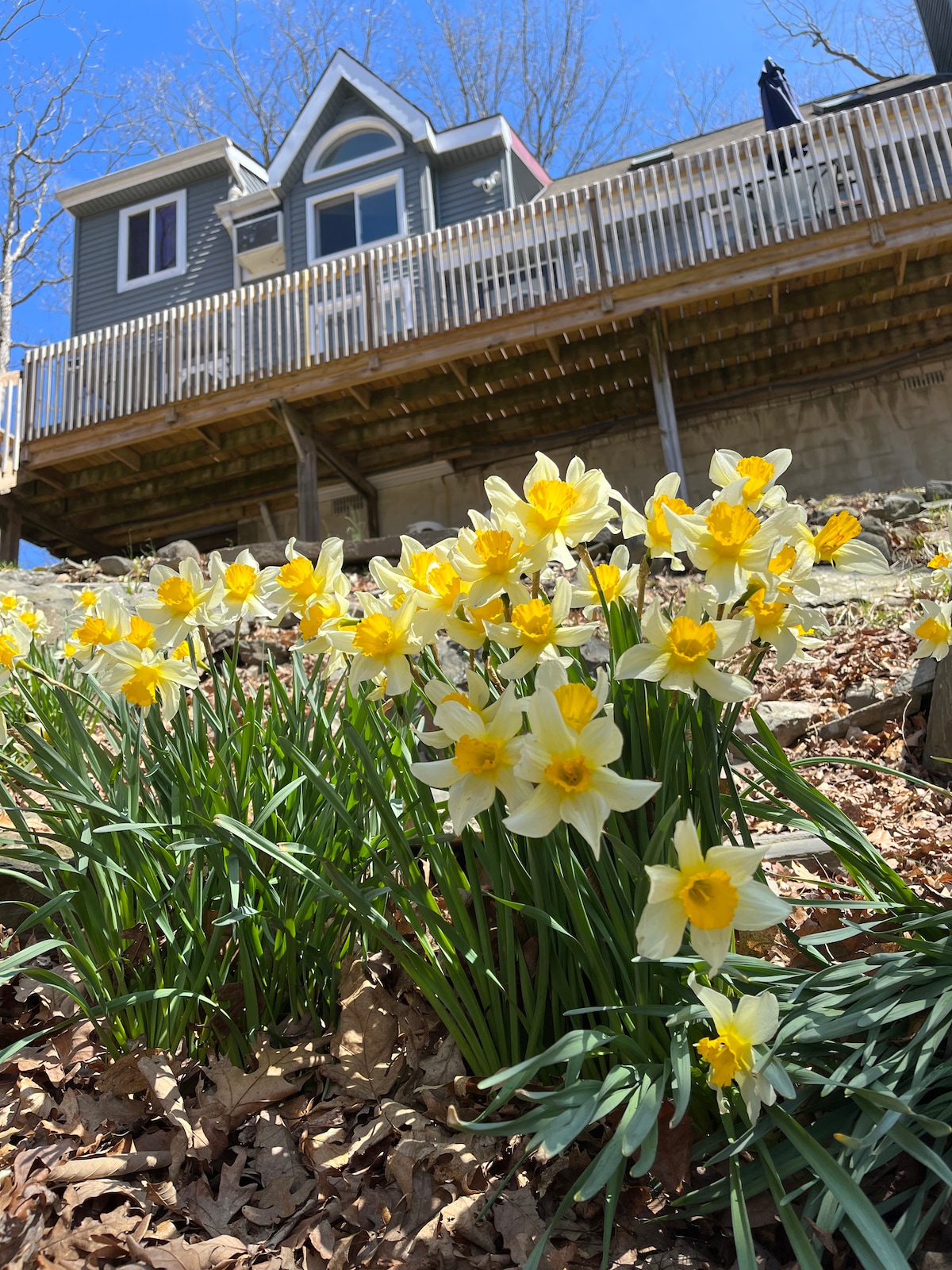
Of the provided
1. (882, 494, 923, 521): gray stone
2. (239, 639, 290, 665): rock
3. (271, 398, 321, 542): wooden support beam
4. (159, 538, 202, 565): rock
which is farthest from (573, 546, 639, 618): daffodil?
(271, 398, 321, 542): wooden support beam

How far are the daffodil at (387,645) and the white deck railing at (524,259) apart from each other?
761 centimetres

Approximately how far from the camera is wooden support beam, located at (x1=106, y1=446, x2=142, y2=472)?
9.84 meters

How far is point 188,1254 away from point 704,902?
34.8 inches

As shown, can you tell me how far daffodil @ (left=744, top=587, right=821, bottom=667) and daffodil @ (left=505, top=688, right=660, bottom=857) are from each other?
0.35 meters

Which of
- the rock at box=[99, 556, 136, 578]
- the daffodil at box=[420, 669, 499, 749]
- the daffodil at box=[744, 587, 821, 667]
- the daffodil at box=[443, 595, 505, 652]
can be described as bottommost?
the daffodil at box=[420, 669, 499, 749]

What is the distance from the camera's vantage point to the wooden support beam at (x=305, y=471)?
879 cm

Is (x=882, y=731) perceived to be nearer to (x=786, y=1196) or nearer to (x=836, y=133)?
(x=786, y=1196)

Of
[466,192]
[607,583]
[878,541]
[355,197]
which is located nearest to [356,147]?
[355,197]

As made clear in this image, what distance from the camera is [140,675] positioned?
1.48 m

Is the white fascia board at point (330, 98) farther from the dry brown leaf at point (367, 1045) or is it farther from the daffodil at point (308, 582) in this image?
the dry brown leaf at point (367, 1045)

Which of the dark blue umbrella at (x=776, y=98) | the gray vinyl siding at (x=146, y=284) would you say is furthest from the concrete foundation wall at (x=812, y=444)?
the gray vinyl siding at (x=146, y=284)

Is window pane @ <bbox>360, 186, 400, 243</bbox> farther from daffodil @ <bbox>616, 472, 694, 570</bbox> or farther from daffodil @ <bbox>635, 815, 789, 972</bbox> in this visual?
daffodil @ <bbox>635, 815, 789, 972</bbox>

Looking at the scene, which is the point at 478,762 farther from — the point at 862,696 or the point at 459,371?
the point at 459,371

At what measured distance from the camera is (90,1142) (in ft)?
4.75
